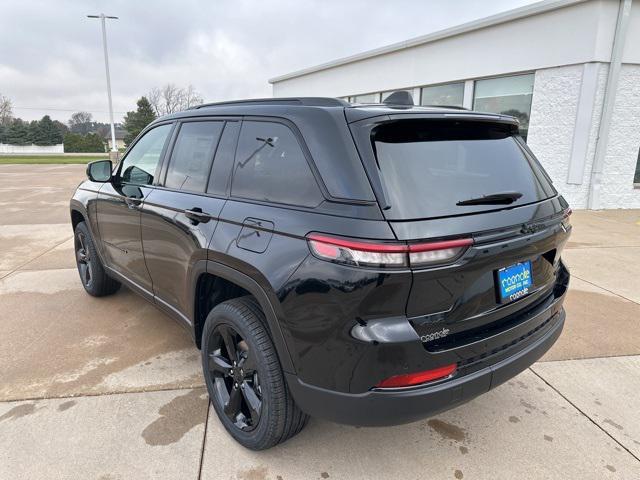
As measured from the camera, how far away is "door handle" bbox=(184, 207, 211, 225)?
2493mm

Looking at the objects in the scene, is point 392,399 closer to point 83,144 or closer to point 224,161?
point 224,161

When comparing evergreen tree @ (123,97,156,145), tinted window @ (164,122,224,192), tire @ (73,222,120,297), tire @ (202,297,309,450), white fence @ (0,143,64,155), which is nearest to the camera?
tire @ (202,297,309,450)

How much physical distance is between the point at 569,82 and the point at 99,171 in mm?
9266

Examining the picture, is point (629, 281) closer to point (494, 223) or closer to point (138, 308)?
point (494, 223)

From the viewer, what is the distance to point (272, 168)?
2232 millimetres

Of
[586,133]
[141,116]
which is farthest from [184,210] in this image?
[141,116]

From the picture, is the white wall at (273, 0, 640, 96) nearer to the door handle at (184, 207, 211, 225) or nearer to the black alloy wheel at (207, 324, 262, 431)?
the door handle at (184, 207, 211, 225)

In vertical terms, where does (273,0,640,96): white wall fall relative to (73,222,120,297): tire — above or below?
above

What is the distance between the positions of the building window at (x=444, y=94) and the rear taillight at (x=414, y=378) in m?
10.9

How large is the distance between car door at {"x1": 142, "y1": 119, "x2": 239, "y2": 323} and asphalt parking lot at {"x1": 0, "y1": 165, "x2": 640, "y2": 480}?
1.96 feet

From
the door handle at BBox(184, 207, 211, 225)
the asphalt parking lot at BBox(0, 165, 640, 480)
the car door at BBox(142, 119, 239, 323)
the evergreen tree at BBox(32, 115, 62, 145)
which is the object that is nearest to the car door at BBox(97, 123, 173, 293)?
the car door at BBox(142, 119, 239, 323)

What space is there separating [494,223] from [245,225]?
1.16m

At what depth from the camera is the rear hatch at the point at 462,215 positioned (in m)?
1.82

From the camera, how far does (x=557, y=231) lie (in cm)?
238
